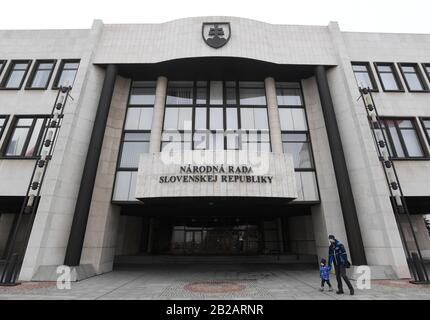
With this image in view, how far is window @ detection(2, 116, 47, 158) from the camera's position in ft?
52.1

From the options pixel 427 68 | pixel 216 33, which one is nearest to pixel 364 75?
pixel 427 68

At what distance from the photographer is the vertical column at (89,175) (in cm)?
1308

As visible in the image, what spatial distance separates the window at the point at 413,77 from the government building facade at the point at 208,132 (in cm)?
11

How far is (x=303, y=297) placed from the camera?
8.55m

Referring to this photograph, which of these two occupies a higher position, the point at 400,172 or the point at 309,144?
the point at 309,144

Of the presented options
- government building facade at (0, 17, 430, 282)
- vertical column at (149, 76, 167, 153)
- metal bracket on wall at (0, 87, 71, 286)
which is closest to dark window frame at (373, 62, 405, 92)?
government building facade at (0, 17, 430, 282)

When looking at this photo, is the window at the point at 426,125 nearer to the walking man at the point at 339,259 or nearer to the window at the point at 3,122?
the walking man at the point at 339,259

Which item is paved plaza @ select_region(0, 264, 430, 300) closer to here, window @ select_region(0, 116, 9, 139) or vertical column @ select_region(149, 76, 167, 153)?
vertical column @ select_region(149, 76, 167, 153)

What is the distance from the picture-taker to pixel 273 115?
1755 cm

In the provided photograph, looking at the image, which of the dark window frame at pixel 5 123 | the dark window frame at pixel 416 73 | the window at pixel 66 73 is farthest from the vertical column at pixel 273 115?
the dark window frame at pixel 5 123

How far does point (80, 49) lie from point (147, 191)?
46.3 feet

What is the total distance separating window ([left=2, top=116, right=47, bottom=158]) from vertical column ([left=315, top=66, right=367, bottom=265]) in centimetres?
2024
